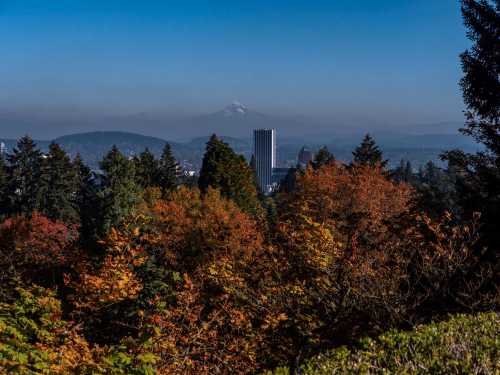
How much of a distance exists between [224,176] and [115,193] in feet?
58.8

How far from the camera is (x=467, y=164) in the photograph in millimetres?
15156

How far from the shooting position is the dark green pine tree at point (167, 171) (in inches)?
2033

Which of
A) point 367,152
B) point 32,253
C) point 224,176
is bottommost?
point 32,253

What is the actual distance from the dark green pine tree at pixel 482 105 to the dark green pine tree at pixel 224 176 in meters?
26.4

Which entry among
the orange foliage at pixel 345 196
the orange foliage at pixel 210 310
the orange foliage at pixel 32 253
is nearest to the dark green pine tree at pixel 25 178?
the orange foliage at pixel 32 253

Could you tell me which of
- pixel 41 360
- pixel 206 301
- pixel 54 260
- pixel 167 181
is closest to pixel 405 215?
pixel 206 301

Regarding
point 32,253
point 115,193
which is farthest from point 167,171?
point 32,253

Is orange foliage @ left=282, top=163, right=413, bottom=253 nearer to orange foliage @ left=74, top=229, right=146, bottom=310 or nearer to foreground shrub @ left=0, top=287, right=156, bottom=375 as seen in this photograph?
orange foliage @ left=74, top=229, right=146, bottom=310

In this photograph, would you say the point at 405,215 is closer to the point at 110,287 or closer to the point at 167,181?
the point at 110,287

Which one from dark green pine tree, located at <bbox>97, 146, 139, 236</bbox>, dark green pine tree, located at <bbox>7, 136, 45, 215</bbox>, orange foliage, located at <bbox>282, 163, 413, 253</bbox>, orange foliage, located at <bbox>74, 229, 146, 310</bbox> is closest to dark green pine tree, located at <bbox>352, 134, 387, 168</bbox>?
orange foliage, located at <bbox>282, 163, 413, 253</bbox>

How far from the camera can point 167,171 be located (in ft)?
177

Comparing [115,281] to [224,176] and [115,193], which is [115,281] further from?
[224,176]

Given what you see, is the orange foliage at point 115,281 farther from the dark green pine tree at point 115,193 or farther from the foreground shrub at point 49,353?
the dark green pine tree at point 115,193

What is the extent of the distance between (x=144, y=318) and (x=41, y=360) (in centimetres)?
603
